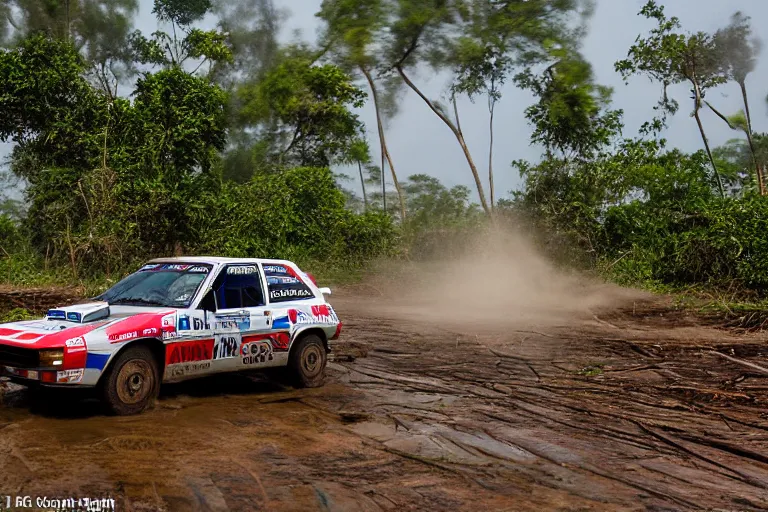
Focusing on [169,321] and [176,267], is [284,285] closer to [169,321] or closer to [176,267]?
[176,267]

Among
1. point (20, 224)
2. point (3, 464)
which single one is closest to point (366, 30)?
point (20, 224)

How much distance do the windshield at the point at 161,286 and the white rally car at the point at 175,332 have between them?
0.5 inches

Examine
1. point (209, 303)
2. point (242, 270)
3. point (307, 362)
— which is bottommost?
point (307, 362)

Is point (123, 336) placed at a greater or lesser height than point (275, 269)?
lesser

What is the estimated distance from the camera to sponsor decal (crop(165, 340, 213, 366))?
7.22m

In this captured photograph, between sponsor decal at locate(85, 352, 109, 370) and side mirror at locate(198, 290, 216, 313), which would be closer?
sponsor decal at locate(85, 352, 109, 370)

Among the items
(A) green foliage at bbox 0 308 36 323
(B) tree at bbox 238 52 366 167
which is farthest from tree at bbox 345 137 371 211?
(A) green foliage at bbox 0 308 36 323

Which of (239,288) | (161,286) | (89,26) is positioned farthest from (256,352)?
(89,26)

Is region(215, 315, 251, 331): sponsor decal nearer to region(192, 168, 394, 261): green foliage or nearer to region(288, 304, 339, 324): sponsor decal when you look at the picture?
region(288, 304, 339, 324): sponsor decal

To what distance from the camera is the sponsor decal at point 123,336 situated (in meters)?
6.68

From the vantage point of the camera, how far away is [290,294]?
29.6 feet

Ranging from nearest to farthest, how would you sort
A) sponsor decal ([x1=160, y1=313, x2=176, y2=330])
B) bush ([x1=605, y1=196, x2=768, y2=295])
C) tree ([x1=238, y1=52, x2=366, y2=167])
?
sponsor decal ([x1=160, y1=313, x2=176, y2=330]) < bush ([x1=605, y1=196, x2=768, y2=295]) < tree ([x1=238, y1=52, x2=366, y2=167])

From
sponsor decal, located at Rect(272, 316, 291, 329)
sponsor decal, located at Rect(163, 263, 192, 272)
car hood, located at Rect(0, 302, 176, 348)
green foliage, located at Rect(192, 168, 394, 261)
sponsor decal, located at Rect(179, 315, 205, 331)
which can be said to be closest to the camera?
car hood, located at Rect(0, 302, 176, 348)

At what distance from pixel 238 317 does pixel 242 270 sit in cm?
66
